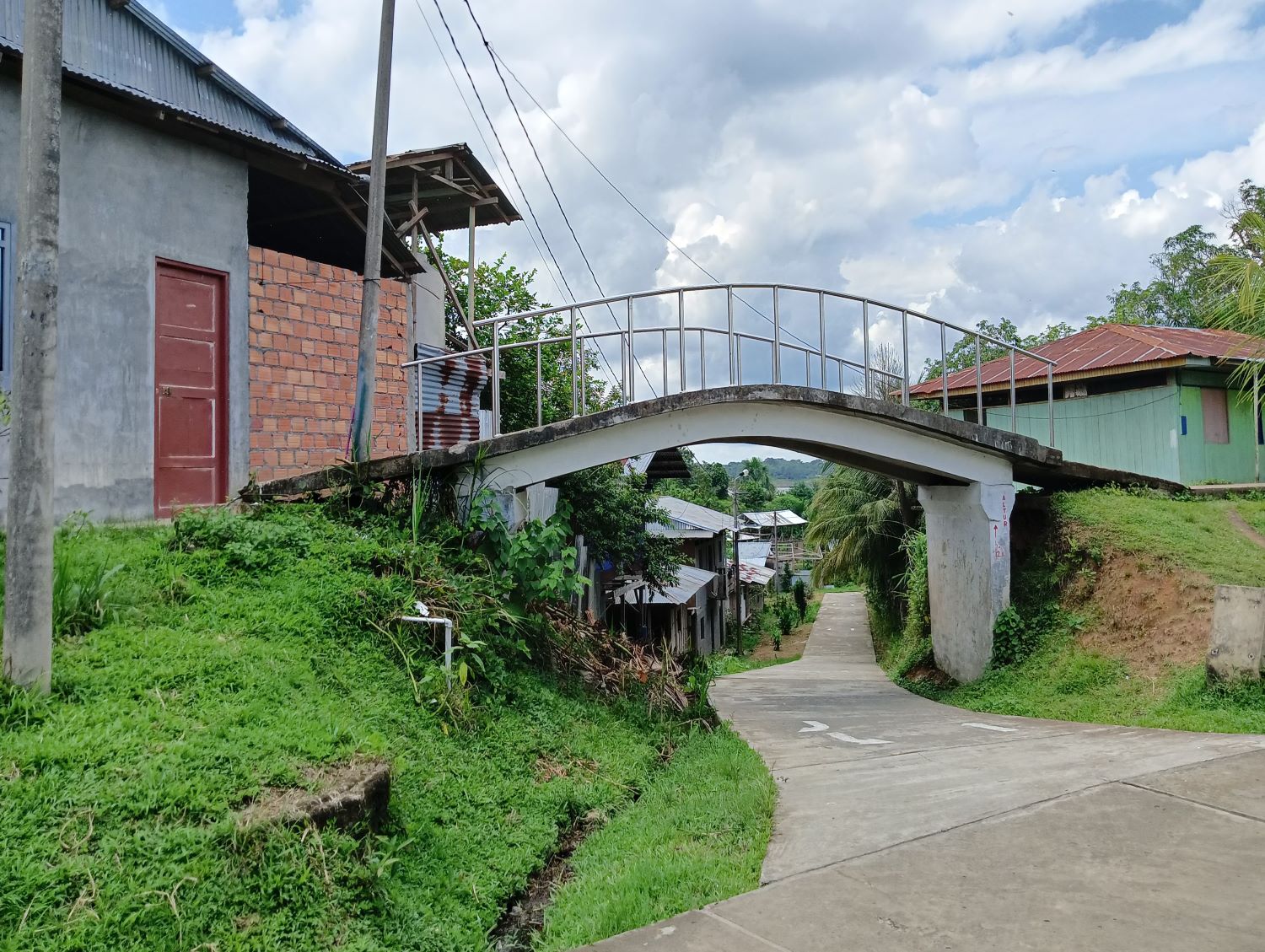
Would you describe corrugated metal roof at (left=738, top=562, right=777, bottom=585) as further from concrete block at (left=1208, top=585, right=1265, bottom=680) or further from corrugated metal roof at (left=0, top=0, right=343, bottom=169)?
corrugated metal roof at (left=0, top=0, right=343, bottom=169)

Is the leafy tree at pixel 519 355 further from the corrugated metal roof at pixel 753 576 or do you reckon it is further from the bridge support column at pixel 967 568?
the corrugated metal roof at pixel 753 576

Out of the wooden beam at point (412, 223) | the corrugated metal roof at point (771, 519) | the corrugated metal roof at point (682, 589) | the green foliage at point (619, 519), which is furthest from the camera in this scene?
the corrugated metal roof at point (771, 519)

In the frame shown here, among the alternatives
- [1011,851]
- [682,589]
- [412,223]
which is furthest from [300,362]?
[682,589]

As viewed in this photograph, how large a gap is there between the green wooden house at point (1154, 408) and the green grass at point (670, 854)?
10.8 meters

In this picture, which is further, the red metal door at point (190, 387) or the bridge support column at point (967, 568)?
the bridge support column at point (967, 568)

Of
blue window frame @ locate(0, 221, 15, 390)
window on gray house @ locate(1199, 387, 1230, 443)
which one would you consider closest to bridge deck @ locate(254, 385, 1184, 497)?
blue window frame @ locate(0, 221, 15, 390)

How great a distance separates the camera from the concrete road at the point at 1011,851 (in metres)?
3.36

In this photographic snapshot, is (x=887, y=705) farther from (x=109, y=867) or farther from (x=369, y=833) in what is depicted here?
(x=109, y=867)

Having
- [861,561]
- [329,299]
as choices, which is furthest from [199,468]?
[861,561]

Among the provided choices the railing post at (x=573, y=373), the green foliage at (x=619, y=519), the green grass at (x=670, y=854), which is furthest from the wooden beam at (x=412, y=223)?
the green grass at (x=670, y=854)

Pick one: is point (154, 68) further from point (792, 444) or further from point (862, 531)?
point (862, 531)

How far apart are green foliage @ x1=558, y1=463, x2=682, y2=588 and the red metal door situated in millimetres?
4993

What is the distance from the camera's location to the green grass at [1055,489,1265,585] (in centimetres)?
984

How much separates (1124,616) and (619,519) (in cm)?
746
